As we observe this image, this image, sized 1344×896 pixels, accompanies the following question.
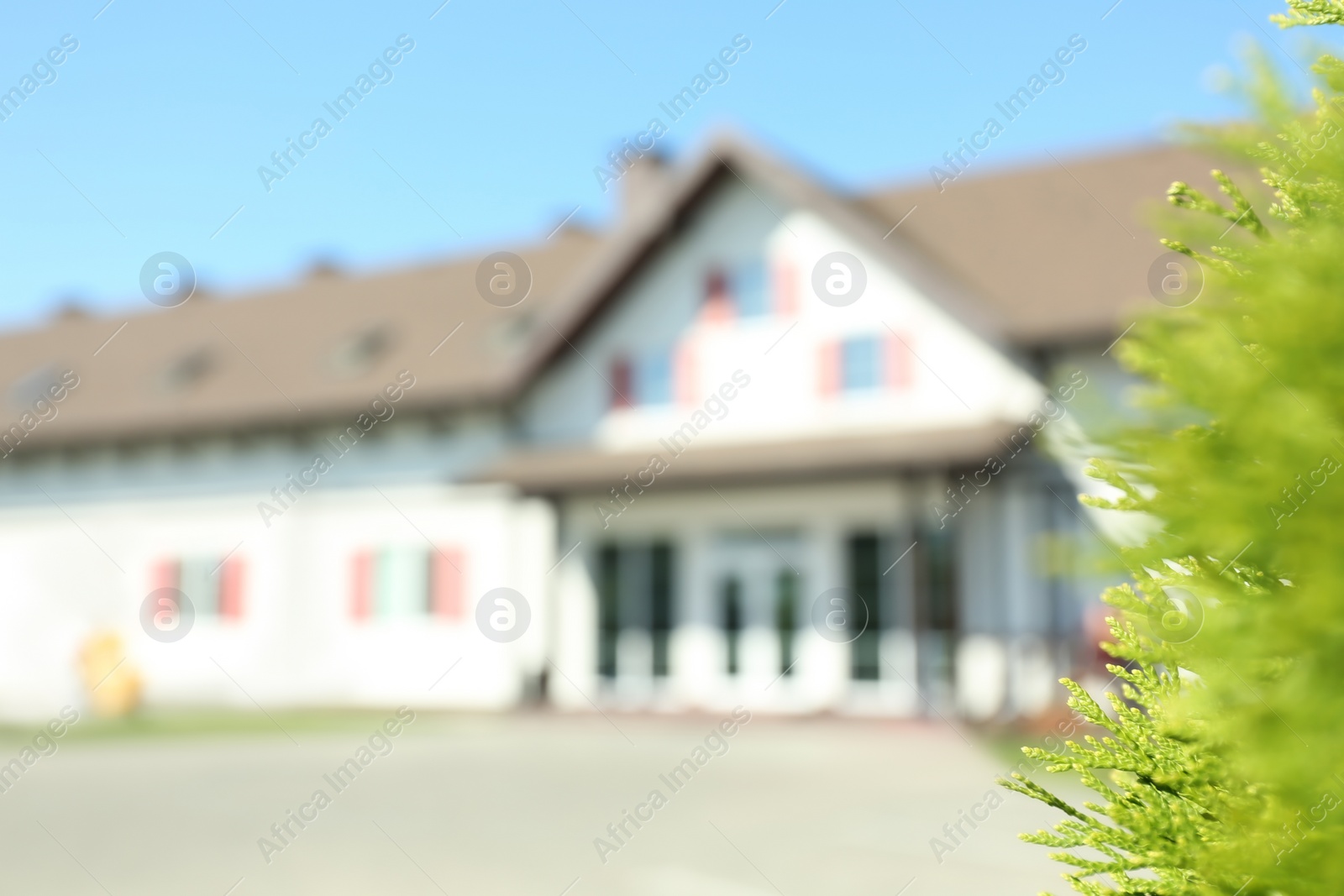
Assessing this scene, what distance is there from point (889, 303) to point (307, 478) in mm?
10607

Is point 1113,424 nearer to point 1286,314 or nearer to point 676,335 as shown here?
point 1286,314

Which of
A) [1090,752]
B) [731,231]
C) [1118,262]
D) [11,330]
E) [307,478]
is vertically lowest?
[11,330]

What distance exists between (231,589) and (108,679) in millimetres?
3271

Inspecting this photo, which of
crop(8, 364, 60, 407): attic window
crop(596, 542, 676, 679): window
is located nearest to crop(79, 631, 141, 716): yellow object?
crop(596, 542, 676, 679): window

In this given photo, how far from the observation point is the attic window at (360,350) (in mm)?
22266

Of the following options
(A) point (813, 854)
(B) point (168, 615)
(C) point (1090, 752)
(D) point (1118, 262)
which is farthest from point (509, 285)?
(C) point (1090, 752)

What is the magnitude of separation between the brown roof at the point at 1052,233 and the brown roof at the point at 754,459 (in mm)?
1822

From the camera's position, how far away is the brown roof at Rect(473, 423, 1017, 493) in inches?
611

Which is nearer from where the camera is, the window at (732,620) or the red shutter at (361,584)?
the window at (732,620)

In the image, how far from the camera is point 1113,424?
152cm

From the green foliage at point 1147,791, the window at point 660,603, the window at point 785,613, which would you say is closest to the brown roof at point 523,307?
the window at point 660,603

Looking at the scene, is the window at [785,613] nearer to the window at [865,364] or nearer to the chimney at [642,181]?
the window at [865,364]

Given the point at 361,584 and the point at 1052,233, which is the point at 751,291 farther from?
the point at 361,584

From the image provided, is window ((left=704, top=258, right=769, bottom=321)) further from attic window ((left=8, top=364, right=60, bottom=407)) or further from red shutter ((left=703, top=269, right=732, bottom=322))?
attic window ((left=8, top=364, right=60, bottom=407))
